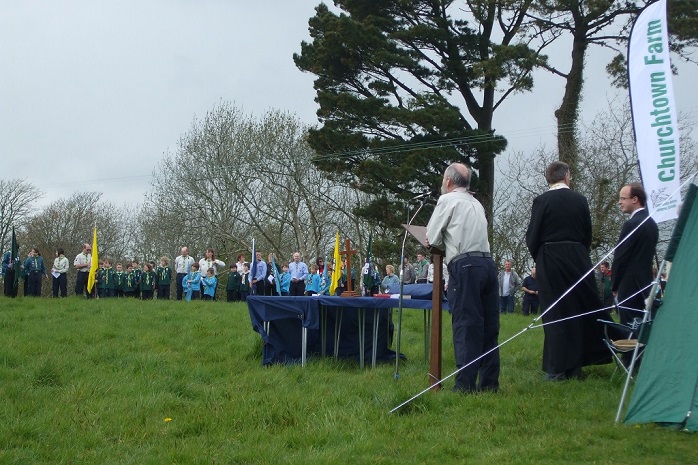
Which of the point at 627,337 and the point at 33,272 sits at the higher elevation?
the point at 33,272

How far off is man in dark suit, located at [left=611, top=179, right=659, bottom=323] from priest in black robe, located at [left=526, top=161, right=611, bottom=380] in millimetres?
433

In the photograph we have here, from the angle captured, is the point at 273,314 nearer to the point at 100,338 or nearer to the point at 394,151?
the point at 100,338

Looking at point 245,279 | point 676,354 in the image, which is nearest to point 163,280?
→ point 245,279

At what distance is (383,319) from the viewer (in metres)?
10.6

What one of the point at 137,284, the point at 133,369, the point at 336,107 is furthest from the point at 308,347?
the point at 336,107

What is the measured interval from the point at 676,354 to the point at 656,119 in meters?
3.37

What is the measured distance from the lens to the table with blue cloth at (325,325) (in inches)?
364

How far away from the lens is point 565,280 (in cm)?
788

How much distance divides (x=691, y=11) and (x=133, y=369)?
2281cm

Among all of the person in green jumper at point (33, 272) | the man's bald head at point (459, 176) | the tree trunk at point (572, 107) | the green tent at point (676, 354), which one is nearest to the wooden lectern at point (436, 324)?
the man's bald head at point (459, 176)

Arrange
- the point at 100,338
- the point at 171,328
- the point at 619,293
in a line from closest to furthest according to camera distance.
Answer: the point at 619,293, the point at 100,338, the point at 171,328

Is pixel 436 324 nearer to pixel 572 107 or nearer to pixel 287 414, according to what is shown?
pixel 287 414

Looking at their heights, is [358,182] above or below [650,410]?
above

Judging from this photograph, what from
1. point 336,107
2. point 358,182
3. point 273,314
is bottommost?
point 273,314
